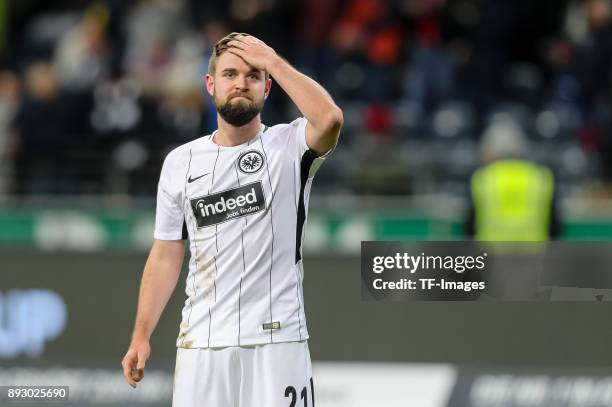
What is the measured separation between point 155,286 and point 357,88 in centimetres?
802

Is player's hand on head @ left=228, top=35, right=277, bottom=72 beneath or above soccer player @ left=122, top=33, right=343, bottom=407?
above

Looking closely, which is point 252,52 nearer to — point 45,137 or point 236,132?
point 236,132

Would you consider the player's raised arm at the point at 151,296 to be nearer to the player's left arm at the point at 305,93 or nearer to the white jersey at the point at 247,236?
the white jersey at the point at 247,236

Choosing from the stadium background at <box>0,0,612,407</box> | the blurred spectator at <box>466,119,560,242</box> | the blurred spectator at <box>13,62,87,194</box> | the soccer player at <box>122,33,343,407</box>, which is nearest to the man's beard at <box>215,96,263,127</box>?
the soccer player at <box>122,33,343,407</box>

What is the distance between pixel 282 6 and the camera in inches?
534

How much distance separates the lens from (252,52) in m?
4.17

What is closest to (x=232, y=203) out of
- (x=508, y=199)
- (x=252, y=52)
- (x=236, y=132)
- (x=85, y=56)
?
(x=236, y=132)

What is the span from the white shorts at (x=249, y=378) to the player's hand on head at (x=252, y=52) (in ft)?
3.20

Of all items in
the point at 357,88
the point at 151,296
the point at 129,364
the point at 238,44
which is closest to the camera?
the point at 238,44

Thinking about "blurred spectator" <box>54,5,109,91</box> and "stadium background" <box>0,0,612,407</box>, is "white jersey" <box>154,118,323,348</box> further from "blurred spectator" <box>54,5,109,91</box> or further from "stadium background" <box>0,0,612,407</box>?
"blurred spectator" <box>54,5,109,91</box>

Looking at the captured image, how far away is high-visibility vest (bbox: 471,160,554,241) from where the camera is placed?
8.26m

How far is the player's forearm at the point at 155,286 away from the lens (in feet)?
14.5


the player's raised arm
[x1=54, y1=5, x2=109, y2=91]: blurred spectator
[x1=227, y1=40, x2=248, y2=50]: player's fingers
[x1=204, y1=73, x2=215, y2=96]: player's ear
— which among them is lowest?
the player's raised arm

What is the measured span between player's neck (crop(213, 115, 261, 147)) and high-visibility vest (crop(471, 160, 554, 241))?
161 inches
